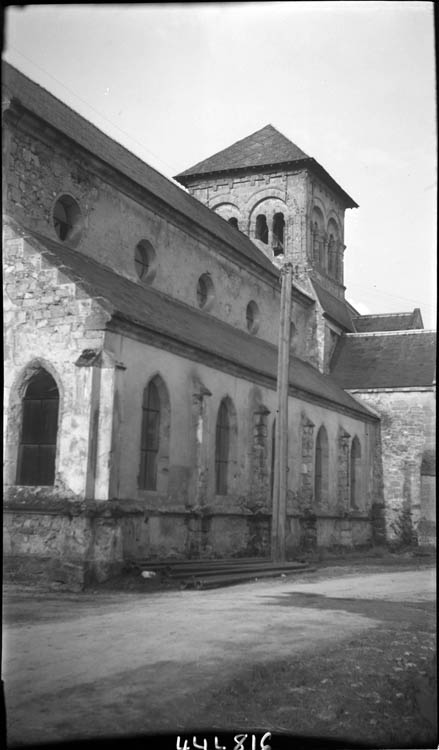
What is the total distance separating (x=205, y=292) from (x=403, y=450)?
11296 millimetres

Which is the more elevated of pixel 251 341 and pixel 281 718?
pixel 251 341

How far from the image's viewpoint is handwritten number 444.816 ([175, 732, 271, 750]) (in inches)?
190

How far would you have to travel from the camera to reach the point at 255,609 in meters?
10.8

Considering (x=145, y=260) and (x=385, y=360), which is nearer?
(x=145, y=260)

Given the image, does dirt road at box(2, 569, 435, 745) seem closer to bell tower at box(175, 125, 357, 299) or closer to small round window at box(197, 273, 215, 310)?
small round window at box(197, 273, 215, 310)

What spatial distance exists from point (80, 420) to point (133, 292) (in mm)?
5264

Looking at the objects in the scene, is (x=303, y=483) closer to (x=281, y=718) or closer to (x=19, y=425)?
(x=19, y=425)

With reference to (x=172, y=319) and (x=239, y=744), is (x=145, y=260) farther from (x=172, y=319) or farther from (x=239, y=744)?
(x=239, y=744)

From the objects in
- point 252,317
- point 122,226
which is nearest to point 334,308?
point 252,317

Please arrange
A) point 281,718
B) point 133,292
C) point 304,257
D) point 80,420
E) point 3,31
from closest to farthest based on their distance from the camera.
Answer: point 3,31 → point 281,718 → point 80,420 → point 133,292 → point 304,257

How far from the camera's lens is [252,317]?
27422 millimetres

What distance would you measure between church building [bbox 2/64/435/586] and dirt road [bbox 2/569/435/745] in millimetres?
2674

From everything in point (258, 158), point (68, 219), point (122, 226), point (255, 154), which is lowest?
point (68, 219)

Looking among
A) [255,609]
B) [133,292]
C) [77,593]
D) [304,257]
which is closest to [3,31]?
[255,609]
